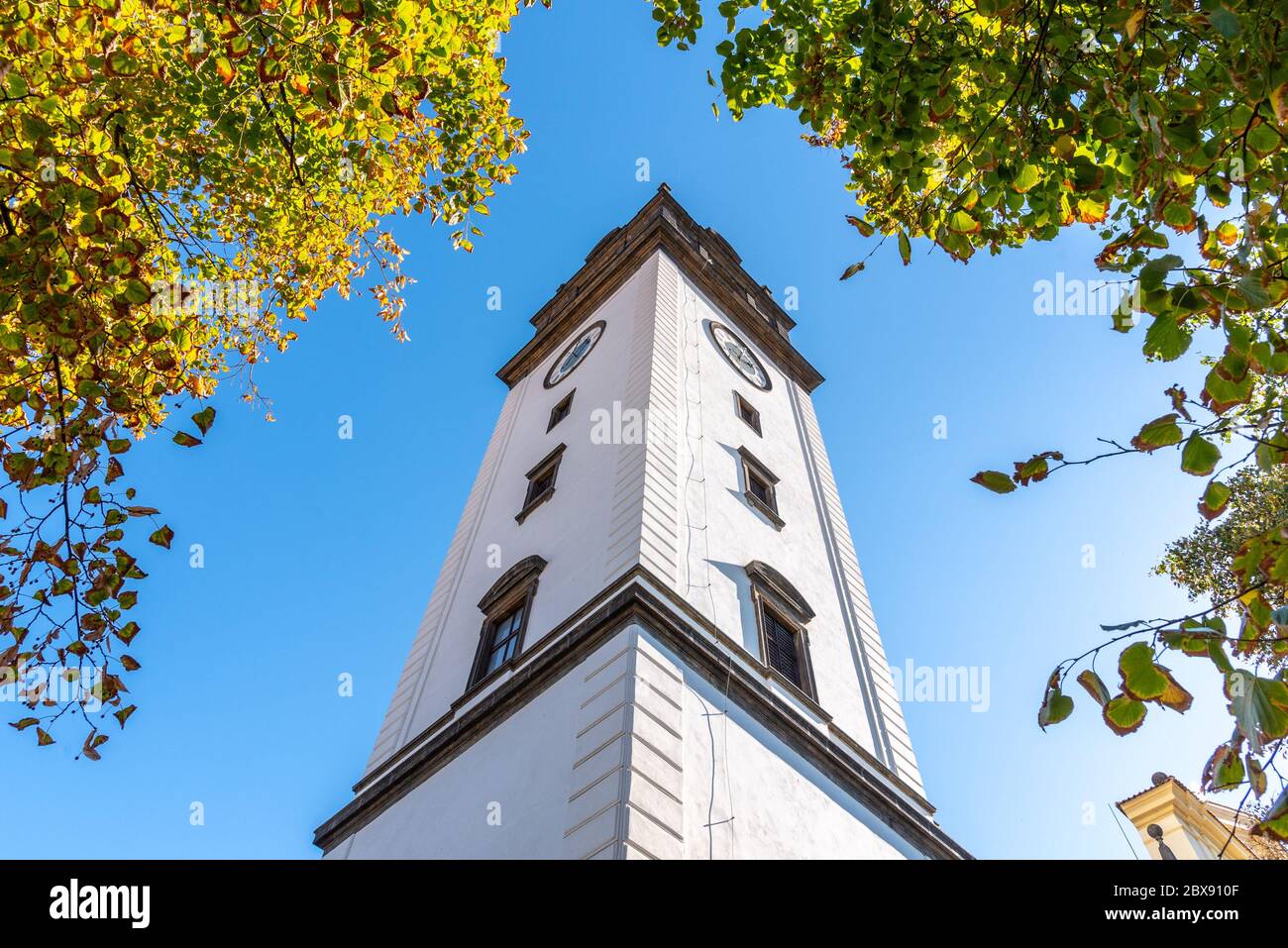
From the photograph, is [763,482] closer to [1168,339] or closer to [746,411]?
[746,411]

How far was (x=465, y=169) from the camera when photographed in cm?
1038

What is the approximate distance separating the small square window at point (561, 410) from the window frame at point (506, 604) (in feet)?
17.1

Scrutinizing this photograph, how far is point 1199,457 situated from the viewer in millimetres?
3934

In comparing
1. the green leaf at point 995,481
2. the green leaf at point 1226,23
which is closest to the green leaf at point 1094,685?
the green leaf at point 995,481

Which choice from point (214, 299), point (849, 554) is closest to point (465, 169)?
point (214, 299)

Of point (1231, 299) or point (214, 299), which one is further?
point (214, 299)

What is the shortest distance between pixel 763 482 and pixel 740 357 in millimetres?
5806

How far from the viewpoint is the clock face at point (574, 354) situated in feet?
70.7

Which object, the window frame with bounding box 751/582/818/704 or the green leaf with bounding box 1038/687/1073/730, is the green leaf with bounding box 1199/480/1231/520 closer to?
the green leaf with bounding box 1038/687/1073/730

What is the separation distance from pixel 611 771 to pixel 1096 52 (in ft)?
23.1

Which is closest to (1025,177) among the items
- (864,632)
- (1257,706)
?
(1257,706)

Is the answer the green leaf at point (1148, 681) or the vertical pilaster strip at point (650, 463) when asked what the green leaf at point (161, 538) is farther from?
the green leaf at point (1148, 681)
